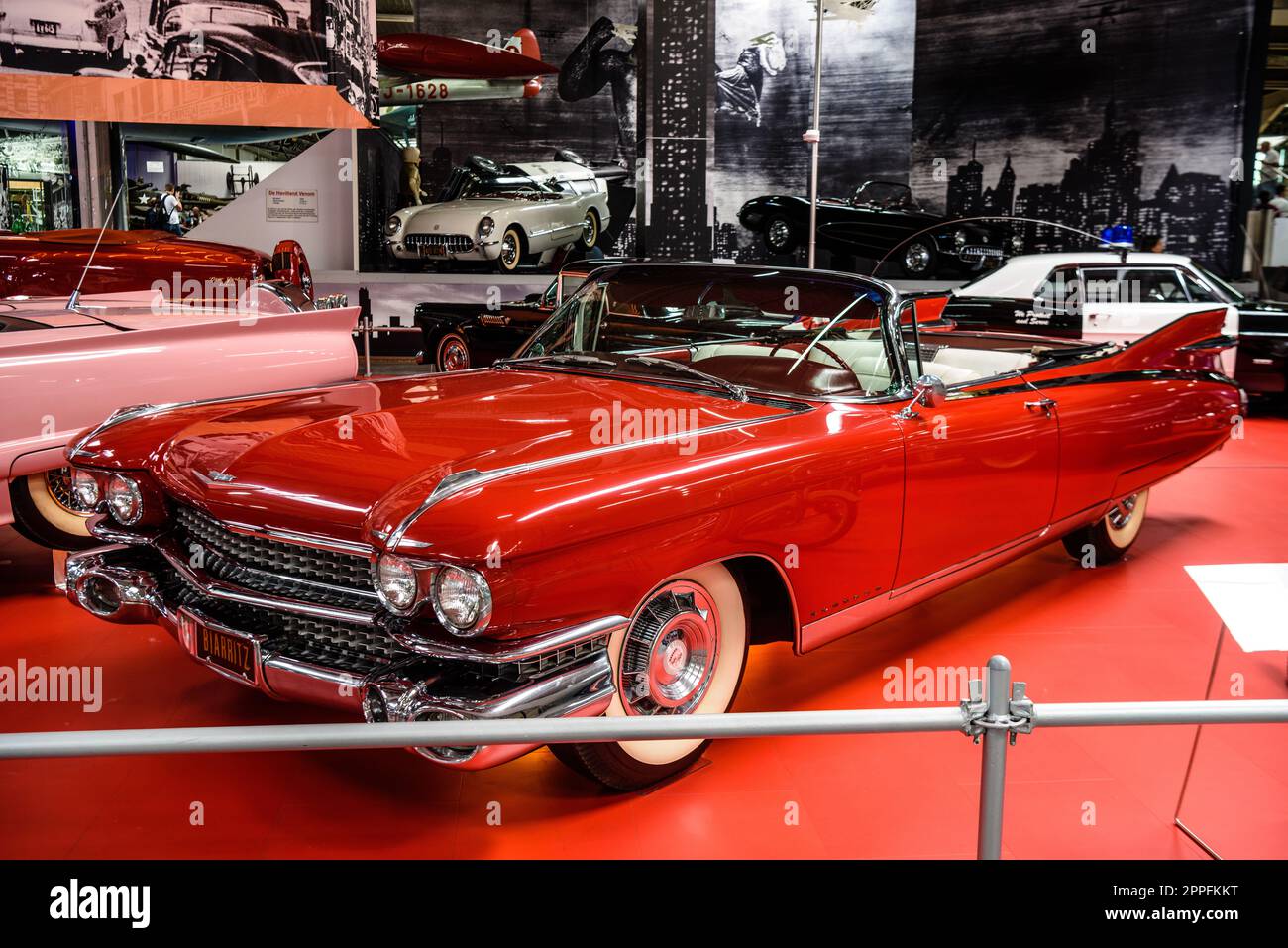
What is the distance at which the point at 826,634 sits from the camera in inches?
120

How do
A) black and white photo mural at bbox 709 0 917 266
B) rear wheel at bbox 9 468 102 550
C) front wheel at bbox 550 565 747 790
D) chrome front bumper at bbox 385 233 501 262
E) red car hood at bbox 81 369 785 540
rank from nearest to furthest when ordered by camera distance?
red car hood at bbox 81 369 785 540, front wheel at bbox 550 565 747 790, rear wheel at bbox 9 468 102 550, chrome front bumper at bbox 385 233 501 262, black and white photo mural at bbox 709 0 917 266

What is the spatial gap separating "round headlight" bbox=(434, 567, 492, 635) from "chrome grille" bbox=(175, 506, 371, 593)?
11.8 inches

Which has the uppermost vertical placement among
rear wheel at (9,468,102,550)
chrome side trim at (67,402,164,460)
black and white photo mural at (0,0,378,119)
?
black and white photo mural at (0,0,378,119)

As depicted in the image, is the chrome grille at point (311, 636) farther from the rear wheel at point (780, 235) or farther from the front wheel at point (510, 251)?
the rear wheel at point (780, 235)

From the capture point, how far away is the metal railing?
1700mm

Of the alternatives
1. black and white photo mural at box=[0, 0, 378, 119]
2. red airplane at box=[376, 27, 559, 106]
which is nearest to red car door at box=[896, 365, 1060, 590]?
black and white photo mural at box=[0, 0, 378, 119]

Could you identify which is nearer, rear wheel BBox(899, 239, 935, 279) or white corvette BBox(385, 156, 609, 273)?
white corvette BBox(385, 156, 609, 273)

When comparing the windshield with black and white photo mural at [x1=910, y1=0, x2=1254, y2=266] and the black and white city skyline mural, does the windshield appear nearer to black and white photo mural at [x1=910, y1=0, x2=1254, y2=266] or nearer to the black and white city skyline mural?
the black and white city skyline mural

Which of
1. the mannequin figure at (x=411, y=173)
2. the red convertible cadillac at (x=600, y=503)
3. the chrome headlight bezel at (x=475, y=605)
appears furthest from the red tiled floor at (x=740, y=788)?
the mannequin figure at (x=411, y=173)

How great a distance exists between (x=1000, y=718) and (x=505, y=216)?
8.93m

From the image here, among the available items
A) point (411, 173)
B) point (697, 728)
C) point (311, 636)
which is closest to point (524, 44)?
point (411, 173)

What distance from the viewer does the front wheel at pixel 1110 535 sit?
4824 millimetres

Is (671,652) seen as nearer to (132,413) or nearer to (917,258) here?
(132,413)
